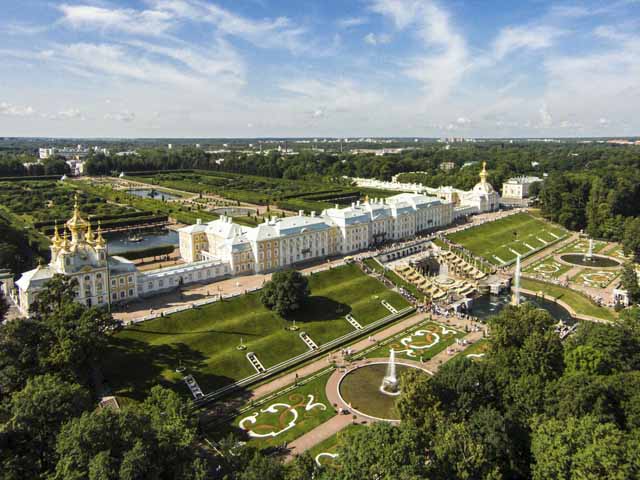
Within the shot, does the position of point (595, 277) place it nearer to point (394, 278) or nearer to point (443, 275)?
point (443, 275)

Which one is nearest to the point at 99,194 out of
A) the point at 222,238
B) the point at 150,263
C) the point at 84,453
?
the point at 150,263

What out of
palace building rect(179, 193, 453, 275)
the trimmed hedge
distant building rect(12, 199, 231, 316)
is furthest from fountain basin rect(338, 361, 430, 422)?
→ the trimmed hedge

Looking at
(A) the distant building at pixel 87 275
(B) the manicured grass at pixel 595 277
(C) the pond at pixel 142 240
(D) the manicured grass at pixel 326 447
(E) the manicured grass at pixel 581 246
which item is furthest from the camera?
(E) the manicured grass at pixel 581 246

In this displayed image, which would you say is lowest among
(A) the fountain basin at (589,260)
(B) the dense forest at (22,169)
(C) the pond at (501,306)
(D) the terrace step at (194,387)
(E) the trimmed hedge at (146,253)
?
(C) the pond at (501,306)

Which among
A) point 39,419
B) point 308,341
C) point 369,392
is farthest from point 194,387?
point 369,392

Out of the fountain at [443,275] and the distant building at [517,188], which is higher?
the distant building at [517,188]

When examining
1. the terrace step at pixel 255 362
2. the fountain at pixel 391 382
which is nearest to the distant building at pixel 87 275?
the terrace step at pixel 255 362

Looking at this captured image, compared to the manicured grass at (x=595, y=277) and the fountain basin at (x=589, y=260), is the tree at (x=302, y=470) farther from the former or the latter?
the fountain basin at (x=589, y=260)
